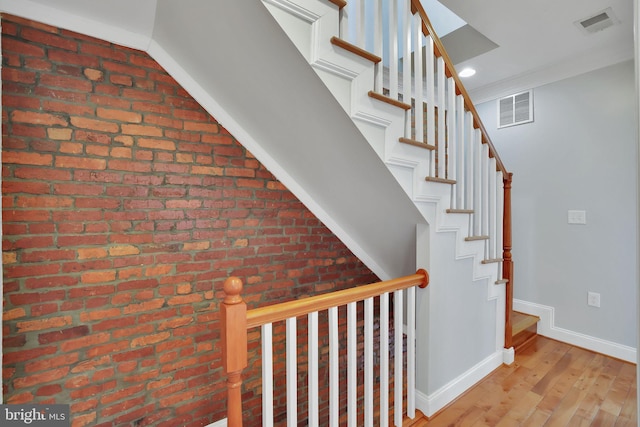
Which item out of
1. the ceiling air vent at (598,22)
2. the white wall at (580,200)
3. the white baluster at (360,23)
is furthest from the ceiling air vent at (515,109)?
the white baluster at (360,23)

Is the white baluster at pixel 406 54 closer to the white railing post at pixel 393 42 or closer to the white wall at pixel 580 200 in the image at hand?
the white railing post at pixel 393 42

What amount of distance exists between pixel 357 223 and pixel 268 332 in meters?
1.11

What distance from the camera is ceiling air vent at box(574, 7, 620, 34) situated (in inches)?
81.7

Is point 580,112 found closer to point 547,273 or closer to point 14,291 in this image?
point 547,273

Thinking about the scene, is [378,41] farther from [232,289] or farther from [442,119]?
[232,289]

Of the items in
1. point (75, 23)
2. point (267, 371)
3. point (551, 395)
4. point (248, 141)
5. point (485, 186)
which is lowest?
point (551, 395)

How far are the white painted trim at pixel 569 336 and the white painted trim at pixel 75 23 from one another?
3.83 metres

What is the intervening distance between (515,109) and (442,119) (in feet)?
Answer: 6.25

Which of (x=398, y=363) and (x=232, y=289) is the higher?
(x=232, y=289)

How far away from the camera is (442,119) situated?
1.78 m

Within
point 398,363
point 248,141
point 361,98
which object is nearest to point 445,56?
point 361,98

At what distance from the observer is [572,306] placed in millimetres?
2732

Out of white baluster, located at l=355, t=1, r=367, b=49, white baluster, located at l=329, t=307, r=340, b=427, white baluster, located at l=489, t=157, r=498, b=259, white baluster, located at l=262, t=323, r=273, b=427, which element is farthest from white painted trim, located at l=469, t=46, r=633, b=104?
white baluster, located at l=262, t=323, r=273, b=427

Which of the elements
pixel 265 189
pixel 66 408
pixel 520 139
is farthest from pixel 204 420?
pixel 520 139
